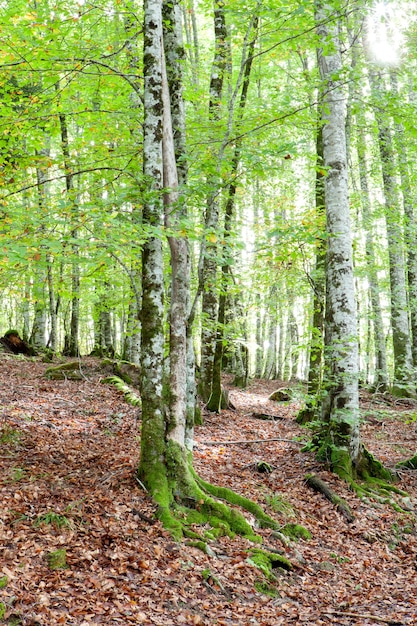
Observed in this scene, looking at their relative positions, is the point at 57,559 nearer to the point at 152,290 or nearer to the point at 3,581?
the point at 3,581

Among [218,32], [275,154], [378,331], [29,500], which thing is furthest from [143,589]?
[378,331]

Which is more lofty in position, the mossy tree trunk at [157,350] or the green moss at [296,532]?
the mossy tree trunk at [157,350]

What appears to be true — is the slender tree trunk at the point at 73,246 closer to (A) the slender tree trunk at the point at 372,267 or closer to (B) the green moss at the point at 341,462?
(B) the green moss at the point at 341,462

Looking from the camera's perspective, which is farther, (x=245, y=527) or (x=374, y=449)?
(x=374, y=449)

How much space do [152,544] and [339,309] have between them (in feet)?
17.4

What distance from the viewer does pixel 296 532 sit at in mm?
6902

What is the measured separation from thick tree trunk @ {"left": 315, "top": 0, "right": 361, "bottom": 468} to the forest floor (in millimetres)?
785

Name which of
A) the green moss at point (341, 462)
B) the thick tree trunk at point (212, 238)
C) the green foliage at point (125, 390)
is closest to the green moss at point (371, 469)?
the green moss at point (341, 462)

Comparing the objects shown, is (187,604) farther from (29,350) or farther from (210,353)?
(29,350)

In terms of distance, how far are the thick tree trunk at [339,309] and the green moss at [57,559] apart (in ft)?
17.4

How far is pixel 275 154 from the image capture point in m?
6.73

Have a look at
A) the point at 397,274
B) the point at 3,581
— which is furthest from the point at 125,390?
the point at 397,274

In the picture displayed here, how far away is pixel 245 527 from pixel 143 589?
7.09 ft

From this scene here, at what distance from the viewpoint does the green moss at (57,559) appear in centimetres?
449
